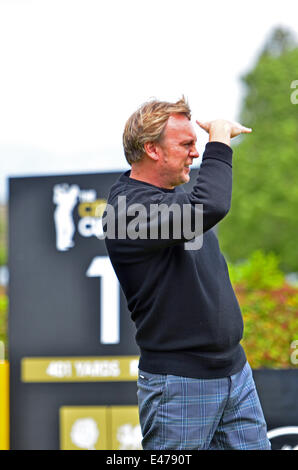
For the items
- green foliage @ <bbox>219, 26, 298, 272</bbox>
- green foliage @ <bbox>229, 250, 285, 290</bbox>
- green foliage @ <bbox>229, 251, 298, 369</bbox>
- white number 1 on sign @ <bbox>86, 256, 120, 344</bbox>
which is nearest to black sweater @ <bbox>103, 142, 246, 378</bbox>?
white number 1 on sign @ <bbox>86, 256, 120, 344</bbox>

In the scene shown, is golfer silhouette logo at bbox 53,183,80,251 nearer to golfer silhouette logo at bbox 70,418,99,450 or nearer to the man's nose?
golfer silhouette logo at bbox 70,418,99,450

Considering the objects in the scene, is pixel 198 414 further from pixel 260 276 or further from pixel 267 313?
pixel 260 276

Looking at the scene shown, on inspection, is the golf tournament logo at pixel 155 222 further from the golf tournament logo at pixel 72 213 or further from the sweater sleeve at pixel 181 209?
the golf tournament logo at pixel 72 213

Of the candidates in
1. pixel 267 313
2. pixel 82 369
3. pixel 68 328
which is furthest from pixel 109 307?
pixel 267 313

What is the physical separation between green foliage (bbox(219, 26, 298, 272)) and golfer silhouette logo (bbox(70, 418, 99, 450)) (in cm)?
1639

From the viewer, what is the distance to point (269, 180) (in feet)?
65.6

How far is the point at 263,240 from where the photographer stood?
2077cm

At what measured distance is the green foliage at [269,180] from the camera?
2003 cm

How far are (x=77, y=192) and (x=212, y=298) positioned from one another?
1.84 meters

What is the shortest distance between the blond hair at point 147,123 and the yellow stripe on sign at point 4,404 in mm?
2101

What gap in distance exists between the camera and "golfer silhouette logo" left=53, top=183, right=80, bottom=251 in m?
3.88

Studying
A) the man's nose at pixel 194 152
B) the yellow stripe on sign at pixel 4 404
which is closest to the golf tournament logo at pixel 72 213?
the yellow stripe on sign at pixel 4 404
